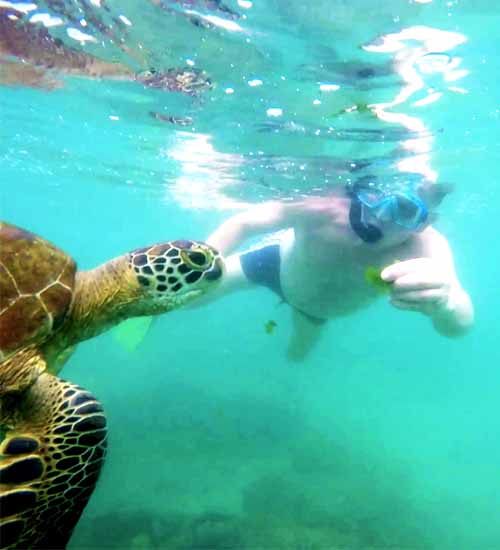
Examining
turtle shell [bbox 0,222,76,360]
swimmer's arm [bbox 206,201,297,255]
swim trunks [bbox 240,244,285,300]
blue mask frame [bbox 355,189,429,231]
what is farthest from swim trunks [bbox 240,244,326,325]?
turtle shell [bbox 0,222,76,360]

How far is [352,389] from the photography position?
971 inches

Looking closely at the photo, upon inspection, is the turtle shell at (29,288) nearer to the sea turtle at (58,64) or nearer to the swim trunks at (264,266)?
the sea turtle at (58,64)

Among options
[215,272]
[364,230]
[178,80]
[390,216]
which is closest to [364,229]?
[364,230]

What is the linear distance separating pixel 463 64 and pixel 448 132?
107 inches

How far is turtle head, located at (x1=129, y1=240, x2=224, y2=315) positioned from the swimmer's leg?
519 centimetres

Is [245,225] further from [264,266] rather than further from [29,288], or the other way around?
[29,288]

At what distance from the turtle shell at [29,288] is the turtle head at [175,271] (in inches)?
17.5

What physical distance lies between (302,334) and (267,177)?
4621mm

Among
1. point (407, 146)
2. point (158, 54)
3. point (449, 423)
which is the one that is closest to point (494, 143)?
point (407, 146)

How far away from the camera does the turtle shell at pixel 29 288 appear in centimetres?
256

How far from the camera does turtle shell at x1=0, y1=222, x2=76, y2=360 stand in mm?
2561

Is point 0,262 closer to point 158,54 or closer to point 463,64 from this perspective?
point 158,54

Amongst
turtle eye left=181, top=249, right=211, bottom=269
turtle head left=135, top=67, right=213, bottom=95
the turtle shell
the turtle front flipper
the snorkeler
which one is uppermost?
turtle head left=135, top=67, right=213, bottom=95

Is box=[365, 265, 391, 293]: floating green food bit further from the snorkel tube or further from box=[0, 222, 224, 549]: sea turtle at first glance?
the snorkel tube
